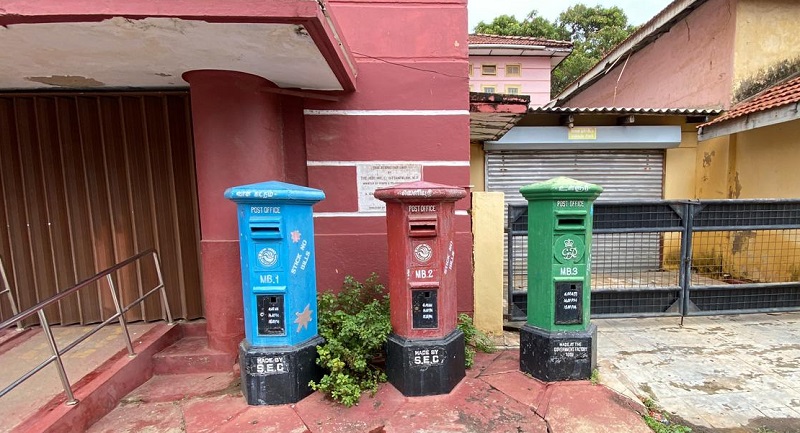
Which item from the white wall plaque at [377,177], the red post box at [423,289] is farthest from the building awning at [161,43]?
the red post box at [423,289]

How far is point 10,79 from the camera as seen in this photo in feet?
10.8

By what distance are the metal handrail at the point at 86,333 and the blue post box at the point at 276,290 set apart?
1.06 meters

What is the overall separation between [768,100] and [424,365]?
24.3 feet

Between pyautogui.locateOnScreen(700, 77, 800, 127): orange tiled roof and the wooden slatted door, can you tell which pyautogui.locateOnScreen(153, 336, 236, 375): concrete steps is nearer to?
the wooden slatted door

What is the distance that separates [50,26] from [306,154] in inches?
80.6

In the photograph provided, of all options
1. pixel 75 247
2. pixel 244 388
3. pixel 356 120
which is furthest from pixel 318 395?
pixel 75 247

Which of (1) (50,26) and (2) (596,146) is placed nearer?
(1) (50,26)

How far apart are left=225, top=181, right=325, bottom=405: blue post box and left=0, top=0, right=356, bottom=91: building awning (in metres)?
1.02

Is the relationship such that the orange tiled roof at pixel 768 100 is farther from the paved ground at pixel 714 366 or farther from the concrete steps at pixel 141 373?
the concrete steps at pixel 141 373

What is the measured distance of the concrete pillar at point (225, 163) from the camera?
3.31m

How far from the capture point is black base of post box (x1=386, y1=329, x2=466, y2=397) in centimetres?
297

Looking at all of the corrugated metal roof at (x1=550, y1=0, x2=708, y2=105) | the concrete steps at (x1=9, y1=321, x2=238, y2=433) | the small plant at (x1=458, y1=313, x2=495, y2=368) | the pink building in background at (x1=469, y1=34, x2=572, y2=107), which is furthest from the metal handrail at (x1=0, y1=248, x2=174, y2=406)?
the pink building in background at (x1=469, y1=34, x2=572, y2=107)

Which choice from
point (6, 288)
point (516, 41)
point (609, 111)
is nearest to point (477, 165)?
point (609, 111)

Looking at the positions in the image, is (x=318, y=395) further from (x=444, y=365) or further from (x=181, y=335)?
(x=181, y=335)
